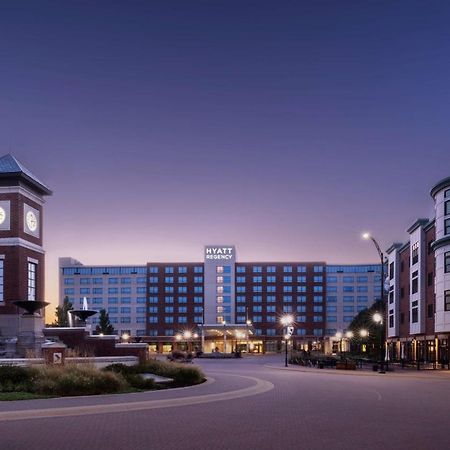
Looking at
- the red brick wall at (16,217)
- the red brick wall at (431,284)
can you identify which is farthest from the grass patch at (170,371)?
the red brick wall at (431,284)

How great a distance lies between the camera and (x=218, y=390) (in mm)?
27406

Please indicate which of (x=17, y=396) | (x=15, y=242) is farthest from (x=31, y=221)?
(x=17, y=396)

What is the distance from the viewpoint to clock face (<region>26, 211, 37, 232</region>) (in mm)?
40906

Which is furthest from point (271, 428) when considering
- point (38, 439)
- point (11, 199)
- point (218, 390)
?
point (11, 199)

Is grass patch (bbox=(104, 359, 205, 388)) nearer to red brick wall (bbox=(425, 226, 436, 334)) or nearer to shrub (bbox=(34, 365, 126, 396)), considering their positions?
shrub (bbox=(34, 365, 126, 396))

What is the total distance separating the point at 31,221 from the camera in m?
41.3

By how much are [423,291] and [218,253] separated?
88.3m

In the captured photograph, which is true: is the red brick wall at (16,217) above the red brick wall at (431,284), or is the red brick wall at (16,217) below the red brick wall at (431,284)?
above

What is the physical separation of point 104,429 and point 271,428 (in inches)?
166

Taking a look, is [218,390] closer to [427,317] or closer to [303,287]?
[427,317]

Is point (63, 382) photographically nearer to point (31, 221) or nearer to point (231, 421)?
point (231, 421)

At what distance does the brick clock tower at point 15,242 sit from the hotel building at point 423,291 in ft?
112

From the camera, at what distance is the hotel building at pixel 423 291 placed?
56.8 metres

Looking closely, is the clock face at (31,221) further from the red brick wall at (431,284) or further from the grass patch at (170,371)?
the red brick wall at (431,284)
